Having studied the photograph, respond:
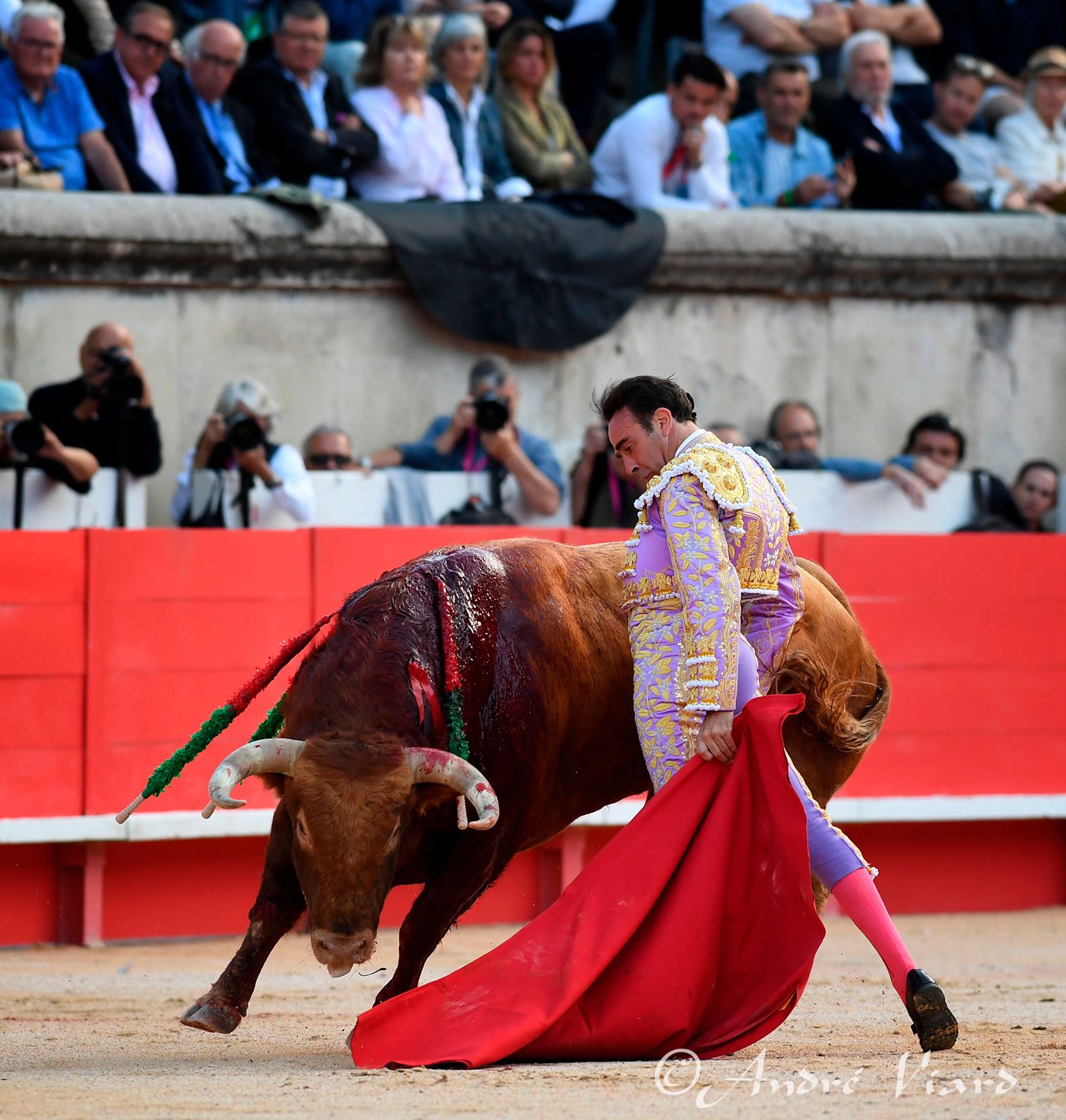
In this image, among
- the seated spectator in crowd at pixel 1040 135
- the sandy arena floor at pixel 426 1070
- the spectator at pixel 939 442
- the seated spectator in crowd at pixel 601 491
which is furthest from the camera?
the seated spectator in crowd at pixel 1040 135

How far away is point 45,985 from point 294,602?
1.50m

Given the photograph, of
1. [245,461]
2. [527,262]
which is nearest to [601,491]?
[527,262]

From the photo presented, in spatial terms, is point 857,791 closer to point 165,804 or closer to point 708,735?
point 165,804

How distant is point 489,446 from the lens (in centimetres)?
671

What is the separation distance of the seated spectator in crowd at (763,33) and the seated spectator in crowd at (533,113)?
101 cm

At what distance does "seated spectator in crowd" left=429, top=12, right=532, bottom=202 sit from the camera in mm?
7652

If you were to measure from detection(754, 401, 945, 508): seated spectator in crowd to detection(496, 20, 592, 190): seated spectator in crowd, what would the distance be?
53.1 inches

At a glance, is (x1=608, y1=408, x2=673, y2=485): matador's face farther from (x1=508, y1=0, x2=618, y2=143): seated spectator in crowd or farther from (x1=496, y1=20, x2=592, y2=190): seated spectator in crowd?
(x1=508, y1=0, x2=618, y2=143): seated spectator in crowd

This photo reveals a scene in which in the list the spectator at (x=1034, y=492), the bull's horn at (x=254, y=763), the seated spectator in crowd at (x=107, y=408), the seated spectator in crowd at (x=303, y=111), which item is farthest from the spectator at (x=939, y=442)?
the bull's horn at (x=254, y=763)

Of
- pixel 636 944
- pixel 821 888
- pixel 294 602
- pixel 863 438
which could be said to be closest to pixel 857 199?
pixel 863 438

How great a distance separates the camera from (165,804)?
6078 mm

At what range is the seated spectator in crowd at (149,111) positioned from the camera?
22.7ft

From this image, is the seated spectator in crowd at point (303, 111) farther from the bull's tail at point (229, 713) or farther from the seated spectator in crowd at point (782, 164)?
the bull's tail at point (229, 713)

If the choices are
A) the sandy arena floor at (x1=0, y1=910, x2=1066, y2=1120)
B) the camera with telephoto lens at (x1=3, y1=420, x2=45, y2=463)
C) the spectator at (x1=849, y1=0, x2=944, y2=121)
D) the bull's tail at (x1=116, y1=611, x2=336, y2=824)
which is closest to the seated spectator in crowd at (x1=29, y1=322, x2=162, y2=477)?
the camera with telephoto lens at (x1=3, y1=420, x2=45, y2=463)
